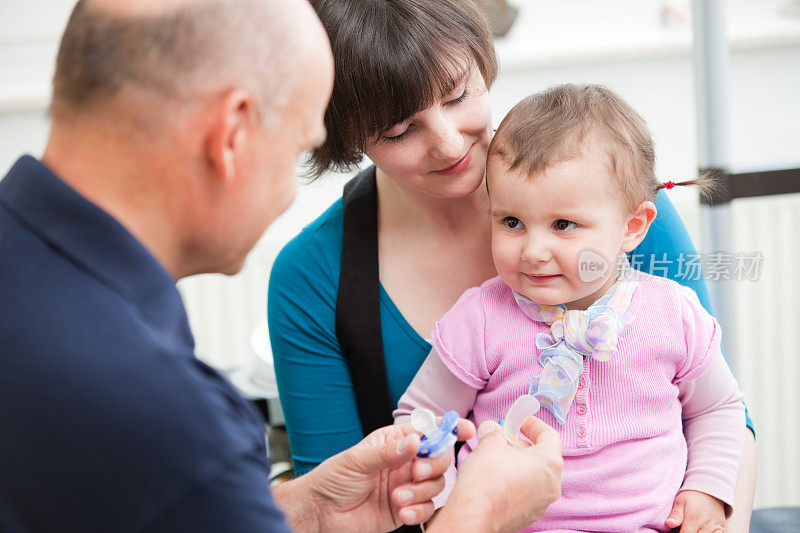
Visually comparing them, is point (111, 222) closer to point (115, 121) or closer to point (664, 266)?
point (115, 121)

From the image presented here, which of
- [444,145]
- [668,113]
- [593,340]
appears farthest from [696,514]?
[668,113]

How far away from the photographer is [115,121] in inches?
32.5

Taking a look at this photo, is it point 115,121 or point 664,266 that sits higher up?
point 115,121

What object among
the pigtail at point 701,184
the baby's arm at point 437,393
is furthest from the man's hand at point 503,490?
the pigtail at point 701,184

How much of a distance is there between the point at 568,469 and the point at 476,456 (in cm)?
23

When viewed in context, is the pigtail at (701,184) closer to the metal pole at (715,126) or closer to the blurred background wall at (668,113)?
the metal pole at (715,126)

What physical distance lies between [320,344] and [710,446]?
0.69 metres

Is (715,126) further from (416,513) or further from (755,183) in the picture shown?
(416,513)

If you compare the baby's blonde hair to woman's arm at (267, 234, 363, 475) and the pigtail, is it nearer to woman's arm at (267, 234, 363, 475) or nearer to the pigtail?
the pigtail

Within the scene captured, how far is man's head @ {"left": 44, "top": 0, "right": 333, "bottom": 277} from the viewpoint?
825 millimetres

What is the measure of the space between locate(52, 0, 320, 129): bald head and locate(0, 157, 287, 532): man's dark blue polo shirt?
0.54 ft

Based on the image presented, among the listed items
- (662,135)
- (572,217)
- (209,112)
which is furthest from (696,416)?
(662,135)

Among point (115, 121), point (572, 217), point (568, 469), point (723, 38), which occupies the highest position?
point (723, 38)

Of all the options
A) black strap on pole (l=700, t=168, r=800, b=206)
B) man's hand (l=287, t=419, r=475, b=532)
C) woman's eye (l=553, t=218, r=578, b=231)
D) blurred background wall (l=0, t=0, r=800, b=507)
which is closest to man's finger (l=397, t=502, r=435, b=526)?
man's hand (l=287, t=419, r=475, b=532)
